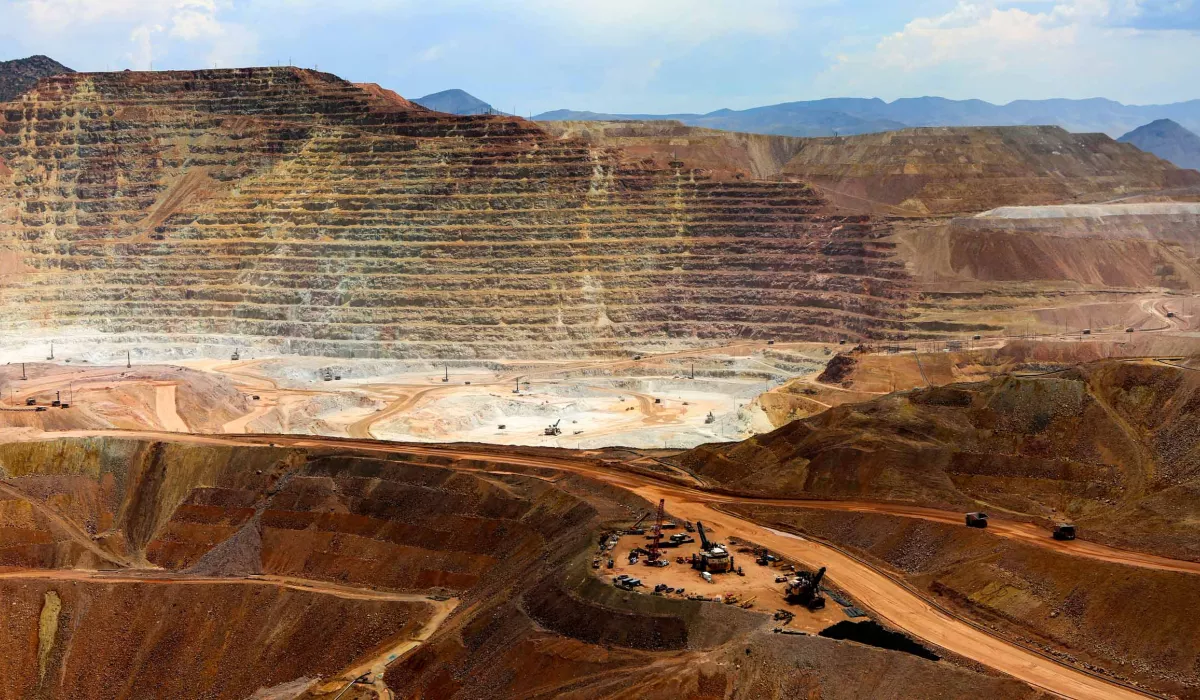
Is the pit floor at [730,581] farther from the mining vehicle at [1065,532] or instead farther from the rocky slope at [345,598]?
the mining vehicle at [1065,532]

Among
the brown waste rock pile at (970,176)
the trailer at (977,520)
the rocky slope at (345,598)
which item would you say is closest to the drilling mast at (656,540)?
the rocky slope at (345,598)

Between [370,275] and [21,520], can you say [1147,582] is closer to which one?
[21,520]

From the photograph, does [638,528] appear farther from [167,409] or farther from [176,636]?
[167,409]

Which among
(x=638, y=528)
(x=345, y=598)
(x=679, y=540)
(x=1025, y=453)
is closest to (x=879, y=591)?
(x=679, y=540)

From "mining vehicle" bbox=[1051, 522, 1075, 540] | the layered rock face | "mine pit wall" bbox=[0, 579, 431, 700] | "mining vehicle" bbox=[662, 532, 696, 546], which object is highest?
the layered rock face

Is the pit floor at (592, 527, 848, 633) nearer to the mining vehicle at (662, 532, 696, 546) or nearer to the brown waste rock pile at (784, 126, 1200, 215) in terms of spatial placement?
the mining vehicle at (662, 532, 696, 546)

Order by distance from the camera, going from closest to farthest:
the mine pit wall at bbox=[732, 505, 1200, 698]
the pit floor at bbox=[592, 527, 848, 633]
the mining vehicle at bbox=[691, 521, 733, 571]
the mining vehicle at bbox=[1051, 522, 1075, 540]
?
the mine pit wall at bbox=[732, 505, 1200, 698], the pit floor at bbox=[592, 527, 848, 633], the mining vehicle at bbox=[691, 521, 733, 571], the mining vehicle at bbox=[1051, 522, 1075, 540]

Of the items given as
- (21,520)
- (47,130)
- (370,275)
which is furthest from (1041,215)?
(47,130)

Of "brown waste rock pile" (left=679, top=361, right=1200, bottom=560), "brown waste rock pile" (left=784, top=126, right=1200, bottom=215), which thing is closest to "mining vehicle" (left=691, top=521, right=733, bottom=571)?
"brown waste rock pile" (left=679, top=361, right=1200, bottom=560)
